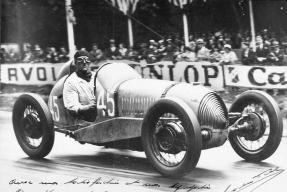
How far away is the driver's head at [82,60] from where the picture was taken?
223 inches

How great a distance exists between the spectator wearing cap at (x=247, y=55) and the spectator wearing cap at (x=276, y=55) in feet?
1.65

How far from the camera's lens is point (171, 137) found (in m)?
4.72

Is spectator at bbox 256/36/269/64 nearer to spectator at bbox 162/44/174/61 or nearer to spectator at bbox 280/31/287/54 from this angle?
spectator at bbox 280/31/287/54

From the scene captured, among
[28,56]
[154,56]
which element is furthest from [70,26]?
[154,56]

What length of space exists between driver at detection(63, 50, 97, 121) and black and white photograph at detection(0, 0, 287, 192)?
13 millimetres

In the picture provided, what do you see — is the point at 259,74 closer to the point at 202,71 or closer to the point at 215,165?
the point at 202,71

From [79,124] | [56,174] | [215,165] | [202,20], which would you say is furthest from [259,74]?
[56,174]

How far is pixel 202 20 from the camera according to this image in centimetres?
723

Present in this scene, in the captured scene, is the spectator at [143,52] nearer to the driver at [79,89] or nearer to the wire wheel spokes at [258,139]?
the driver at [79,89]

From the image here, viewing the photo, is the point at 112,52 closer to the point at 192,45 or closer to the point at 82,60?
the point at 82,60

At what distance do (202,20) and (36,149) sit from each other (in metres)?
3.18

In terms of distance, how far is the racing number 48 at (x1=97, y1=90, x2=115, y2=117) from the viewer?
17.7 feet

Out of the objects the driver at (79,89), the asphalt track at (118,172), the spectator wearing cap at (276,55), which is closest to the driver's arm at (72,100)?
the driver at (79,89)

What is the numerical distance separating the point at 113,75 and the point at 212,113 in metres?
1.31
